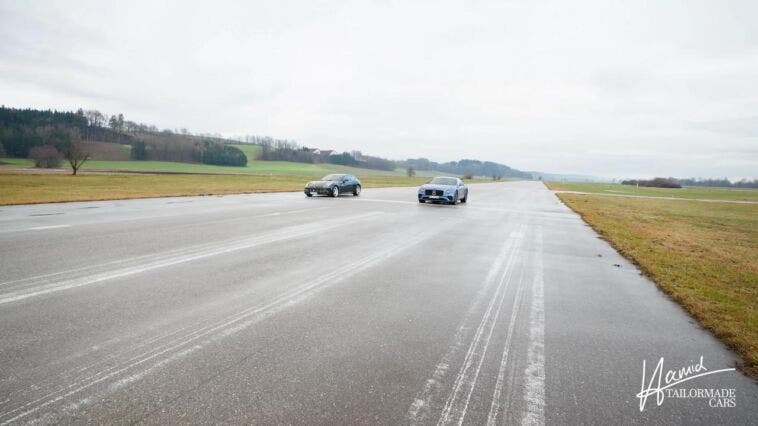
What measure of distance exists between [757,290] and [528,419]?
6557mm

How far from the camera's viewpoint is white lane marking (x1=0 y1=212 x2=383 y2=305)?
14.5ft

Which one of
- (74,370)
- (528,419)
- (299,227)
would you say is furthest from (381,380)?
(299,227)

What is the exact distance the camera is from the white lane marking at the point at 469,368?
253cm

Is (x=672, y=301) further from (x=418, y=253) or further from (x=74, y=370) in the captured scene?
(x=74, y=370)

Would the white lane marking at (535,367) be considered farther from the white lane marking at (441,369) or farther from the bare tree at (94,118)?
the bare tree at (94,118)

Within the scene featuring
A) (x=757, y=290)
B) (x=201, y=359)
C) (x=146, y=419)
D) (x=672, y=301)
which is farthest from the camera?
(x=757, y=290)

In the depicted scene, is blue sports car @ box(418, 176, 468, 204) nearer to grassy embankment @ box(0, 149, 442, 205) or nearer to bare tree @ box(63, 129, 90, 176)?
grassy embankment @ box(0, 149, 442, 205)

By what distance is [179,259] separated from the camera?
20.9 feet

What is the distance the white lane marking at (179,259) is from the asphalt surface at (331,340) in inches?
1.8

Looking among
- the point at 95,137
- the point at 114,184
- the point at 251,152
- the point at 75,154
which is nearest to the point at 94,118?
the point at 95,137

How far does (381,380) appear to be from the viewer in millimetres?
2908

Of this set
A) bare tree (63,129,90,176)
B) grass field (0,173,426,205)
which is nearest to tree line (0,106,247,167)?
bare tree (63,129,90,176)
